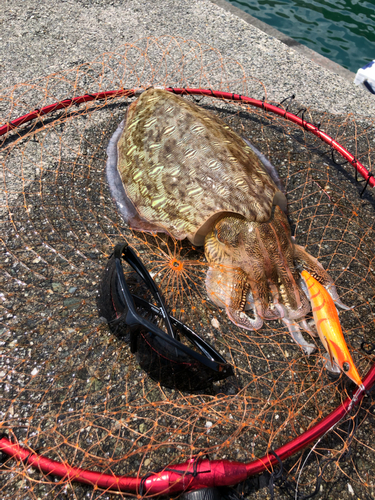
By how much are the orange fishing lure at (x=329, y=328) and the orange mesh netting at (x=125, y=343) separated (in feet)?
0.89

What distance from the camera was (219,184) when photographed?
10.1 feet

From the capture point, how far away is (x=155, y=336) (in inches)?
92.5

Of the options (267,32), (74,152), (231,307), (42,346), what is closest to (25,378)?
(42,346)

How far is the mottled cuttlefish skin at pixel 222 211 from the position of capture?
2.98m

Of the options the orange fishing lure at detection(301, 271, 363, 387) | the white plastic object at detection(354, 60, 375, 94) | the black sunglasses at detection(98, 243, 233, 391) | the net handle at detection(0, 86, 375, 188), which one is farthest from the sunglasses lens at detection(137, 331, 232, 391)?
the white plastic object at detection(354, 60, 375, 94)

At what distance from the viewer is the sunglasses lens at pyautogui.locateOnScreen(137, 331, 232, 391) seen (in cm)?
234

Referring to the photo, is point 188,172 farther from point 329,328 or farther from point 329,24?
point 329,24

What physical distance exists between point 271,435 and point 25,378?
1760 mm

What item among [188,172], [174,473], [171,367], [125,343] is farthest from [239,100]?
[174,473]

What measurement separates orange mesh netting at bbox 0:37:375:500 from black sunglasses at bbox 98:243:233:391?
146 mm

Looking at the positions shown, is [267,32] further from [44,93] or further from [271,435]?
[271,435]

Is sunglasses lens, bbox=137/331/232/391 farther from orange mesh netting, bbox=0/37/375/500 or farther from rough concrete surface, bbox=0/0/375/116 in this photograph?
rough concrete surface, bbox=0/0/375/116

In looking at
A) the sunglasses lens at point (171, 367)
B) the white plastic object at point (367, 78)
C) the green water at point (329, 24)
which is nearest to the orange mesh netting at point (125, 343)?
the sunglasses lens at point (171, 367)

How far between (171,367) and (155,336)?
293 millimetres
